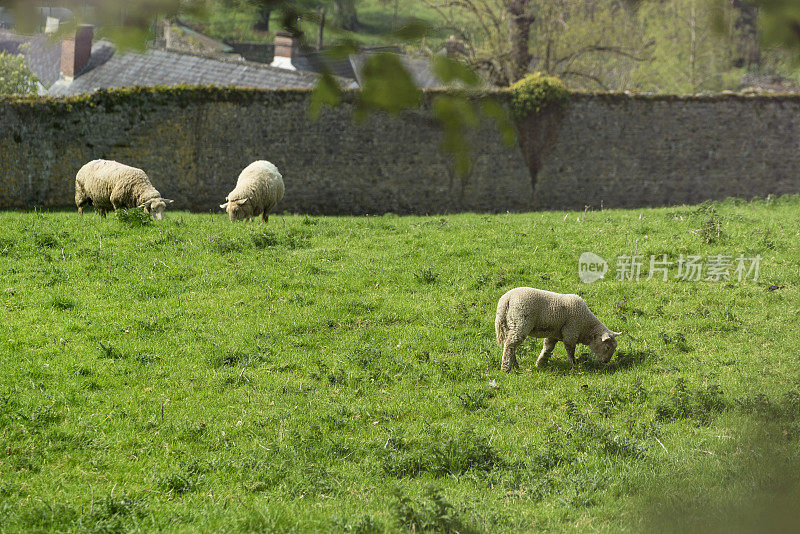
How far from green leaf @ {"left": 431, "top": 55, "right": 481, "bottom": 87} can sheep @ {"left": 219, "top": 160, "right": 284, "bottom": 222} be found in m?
11.9

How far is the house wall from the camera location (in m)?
20.2

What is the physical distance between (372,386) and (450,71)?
17.7 ft

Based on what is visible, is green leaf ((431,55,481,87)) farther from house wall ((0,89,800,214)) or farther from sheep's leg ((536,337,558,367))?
house wall ((0,89,800,214))

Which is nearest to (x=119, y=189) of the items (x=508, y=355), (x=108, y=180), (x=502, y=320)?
(x=108, y=180)

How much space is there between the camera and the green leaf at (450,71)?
318 cm

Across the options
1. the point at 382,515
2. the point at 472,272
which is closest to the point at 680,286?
the point at 472,272

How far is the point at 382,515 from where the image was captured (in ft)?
17.7

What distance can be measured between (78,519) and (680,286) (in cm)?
898

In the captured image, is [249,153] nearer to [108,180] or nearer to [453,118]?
[108,180]

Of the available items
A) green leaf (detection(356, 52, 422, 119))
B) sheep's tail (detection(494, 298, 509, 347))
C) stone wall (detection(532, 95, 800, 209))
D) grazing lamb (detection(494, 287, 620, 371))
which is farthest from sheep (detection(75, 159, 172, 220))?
stone wall (detection(532, 95, 800, 209))

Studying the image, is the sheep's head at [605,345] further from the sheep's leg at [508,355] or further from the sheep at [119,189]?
the sheep at [119,189]

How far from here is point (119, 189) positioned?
14.5 metres

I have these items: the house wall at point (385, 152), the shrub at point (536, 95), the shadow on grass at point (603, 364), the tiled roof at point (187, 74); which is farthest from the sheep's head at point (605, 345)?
the tiled roof at point (187, 74)

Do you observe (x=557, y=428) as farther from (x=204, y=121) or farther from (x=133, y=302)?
(x=204, y=121)
